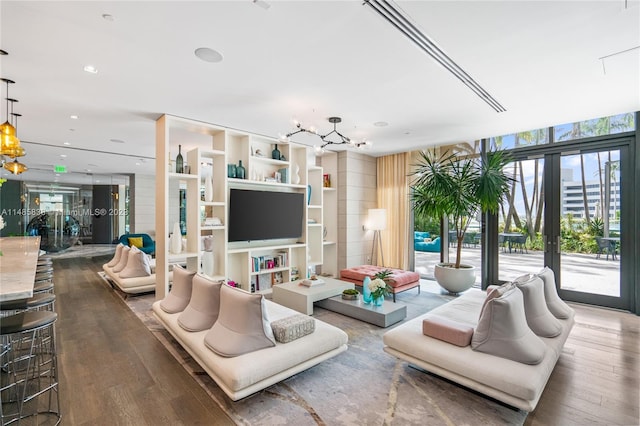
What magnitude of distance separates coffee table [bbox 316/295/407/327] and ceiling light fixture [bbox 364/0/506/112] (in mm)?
2865

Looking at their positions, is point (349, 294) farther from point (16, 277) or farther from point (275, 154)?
point (16, 277)

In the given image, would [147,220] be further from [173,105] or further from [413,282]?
[413,282]

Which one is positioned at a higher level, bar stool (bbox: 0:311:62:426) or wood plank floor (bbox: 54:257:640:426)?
bar stool (bbox: 0:311:62:426)

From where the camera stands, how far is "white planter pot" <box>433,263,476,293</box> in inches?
203

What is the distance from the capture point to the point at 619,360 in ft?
9.73

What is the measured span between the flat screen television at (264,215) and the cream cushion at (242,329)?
2.56 m

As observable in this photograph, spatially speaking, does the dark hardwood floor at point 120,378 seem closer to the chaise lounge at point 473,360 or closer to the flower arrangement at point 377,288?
the chaise lounge at point 473,360

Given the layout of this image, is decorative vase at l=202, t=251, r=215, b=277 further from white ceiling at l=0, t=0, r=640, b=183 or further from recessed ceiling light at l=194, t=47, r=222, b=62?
recessed ceiling light at l=194, t=47, r=222, b=62

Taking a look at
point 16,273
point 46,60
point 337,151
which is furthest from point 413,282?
point 46,60

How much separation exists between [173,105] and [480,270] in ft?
20.1

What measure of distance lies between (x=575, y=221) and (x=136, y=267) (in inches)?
301

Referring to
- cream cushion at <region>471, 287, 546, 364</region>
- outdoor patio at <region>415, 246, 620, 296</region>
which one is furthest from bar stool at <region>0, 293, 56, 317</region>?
outdoor patio at <region>415, 246, 620, 296</region>

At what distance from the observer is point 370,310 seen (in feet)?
12.6

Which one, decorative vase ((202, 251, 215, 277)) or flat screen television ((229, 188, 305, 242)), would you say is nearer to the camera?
decorative vase ((202, 251, 215, 277))
